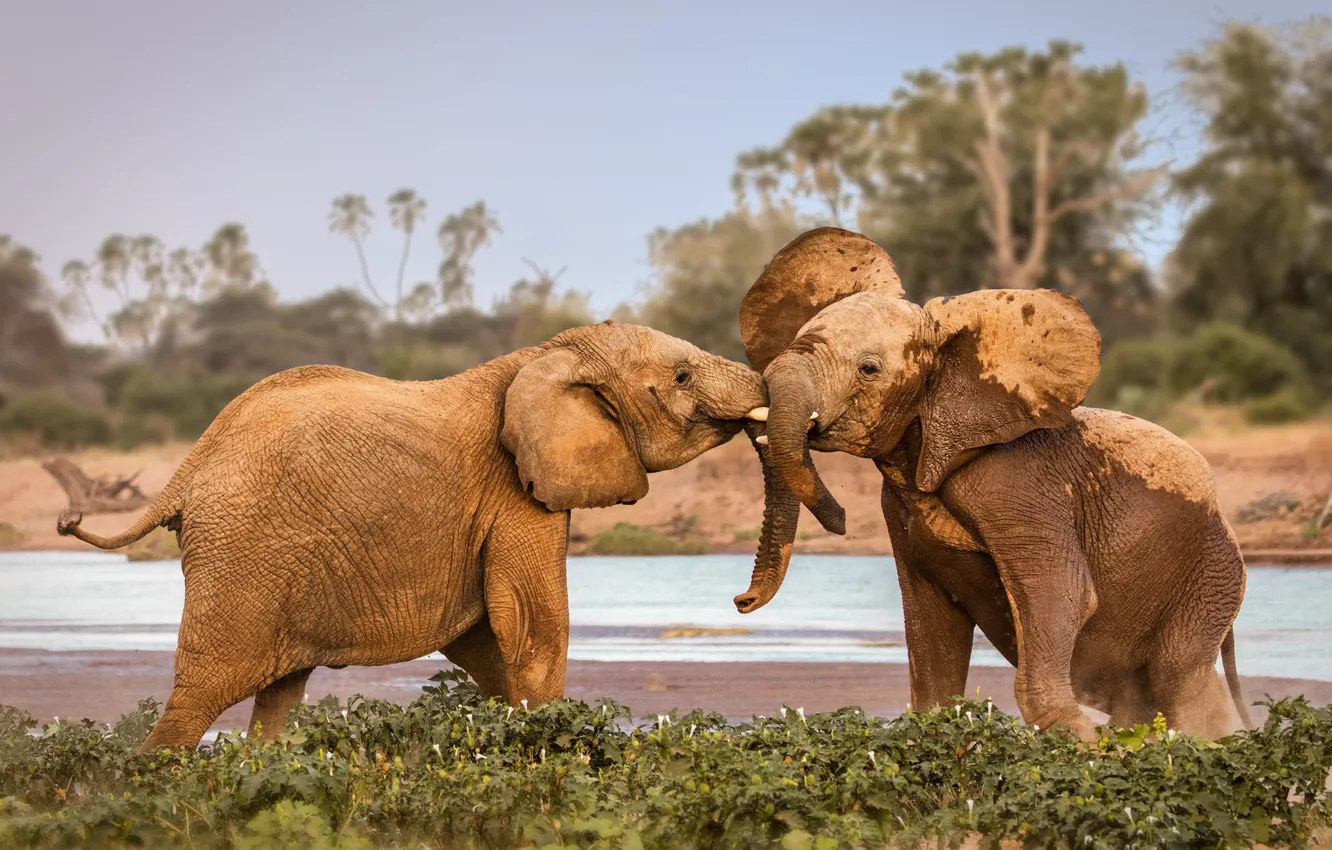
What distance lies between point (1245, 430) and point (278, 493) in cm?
1998

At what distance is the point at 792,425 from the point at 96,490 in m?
18.7

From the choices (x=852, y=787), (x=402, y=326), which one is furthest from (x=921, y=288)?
(x=852, y=787)

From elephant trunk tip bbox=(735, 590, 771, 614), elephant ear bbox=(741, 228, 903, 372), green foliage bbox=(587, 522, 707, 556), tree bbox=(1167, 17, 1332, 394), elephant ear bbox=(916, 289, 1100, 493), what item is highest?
tree bbox=(1167, 17, 1332, 394)

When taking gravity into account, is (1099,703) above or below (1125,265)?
below

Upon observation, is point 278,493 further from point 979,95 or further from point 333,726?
point 979,95

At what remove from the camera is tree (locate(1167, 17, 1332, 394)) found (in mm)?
31578

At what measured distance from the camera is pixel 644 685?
12.6m

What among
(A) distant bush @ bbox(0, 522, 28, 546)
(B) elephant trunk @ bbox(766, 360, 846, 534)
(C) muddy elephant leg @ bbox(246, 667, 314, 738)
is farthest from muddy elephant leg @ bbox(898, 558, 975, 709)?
(A) distant bush @ bbox(0, 522, 28, 546)

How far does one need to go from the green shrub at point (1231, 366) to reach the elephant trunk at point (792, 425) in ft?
71.4

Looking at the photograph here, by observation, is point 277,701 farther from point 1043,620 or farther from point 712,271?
point 712,271

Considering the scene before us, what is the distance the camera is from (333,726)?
289 inches

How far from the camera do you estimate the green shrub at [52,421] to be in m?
27.2

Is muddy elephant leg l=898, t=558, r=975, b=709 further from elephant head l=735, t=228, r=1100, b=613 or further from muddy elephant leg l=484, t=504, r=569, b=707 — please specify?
muddy elephant leg l=484, t=504, r=569, b=707

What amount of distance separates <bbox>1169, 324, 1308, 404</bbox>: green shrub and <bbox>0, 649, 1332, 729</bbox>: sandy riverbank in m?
15.0
